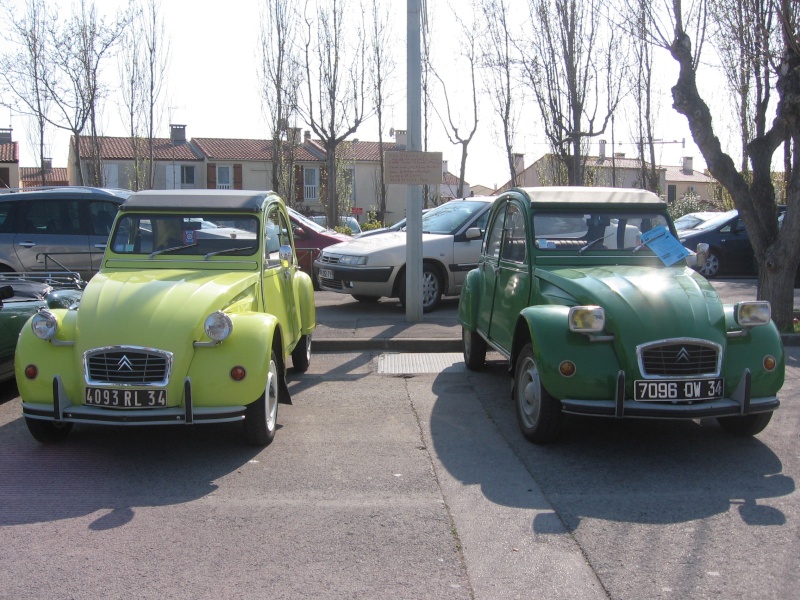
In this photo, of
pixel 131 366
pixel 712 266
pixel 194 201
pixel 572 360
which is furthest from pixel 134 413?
pixel 712 266

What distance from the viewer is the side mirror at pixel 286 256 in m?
7.54

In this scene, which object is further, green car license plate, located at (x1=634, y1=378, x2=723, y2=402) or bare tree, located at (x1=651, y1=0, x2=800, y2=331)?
bare tree, located at (x1=651, y1=0, x2=800, y2=331)

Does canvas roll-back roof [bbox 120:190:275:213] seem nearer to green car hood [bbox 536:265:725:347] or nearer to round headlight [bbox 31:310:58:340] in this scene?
round headlight [bbox 31:310:58:340]

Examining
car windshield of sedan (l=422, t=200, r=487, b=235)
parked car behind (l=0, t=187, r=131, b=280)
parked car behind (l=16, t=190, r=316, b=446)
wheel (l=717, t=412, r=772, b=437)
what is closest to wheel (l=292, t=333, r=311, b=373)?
parked car behind (l=16, t=190, r=316, b=446)

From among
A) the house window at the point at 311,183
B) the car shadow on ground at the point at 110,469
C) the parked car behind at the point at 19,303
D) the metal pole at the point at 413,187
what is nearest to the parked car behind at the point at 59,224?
the parked car behind at the point at 19,303

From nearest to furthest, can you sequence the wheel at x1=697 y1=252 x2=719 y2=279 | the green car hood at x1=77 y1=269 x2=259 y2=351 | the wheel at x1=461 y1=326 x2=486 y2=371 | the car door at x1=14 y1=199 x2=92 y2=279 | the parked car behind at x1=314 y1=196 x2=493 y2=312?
1. the green car hood at x1=77 y1=269 x2=259 y2=351
2. the wheel at x1=461 y1=326 x2=486 y2=371
3. the parked car behind at x1=314 y1=196 x2=493 y2=312
4. the car door at x1=14 y1=199 x2=92 y2=279
5. the wheel at x1=697 y1=252 x2=719 y2=279

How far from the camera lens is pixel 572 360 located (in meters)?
5.52

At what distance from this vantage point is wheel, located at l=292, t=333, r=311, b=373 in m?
8.60

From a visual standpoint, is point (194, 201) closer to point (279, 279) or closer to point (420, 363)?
point (279, 279)

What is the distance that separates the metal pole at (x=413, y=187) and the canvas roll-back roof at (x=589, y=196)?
12.2 feet

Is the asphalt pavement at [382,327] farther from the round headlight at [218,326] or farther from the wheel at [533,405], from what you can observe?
the round headlight at [218,326]

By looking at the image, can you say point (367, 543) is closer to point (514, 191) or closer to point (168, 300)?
point (168, 300)

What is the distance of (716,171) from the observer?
10.3 meters

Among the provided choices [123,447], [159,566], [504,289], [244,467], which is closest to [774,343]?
[504,289]
